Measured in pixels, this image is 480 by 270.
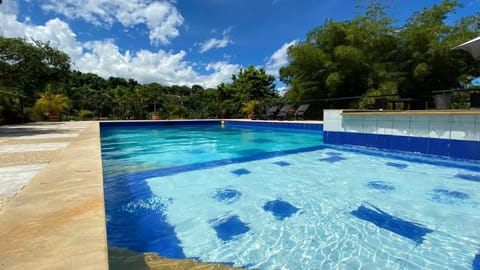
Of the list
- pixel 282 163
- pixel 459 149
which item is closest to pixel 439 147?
pixel 459 149

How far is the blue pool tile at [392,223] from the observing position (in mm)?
1815

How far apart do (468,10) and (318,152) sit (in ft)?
28.3

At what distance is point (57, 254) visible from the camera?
83cm

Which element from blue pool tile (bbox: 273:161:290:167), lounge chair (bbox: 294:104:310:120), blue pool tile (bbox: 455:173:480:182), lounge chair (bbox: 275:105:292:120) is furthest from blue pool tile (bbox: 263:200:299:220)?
lounge chair (bbox: 275:105:292:120)

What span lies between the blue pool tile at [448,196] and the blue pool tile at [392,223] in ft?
2.49

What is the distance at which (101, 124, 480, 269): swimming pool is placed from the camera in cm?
160

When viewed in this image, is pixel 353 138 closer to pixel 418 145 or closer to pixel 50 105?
pixel 418 145

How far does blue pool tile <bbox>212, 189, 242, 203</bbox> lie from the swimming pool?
1 cm

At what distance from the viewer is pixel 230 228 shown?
1979 mm

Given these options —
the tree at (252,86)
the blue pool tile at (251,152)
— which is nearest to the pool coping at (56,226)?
the blue pool tile at (251,152)

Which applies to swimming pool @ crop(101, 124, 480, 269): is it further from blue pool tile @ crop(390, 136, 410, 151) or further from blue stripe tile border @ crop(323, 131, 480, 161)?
blue pool tile @ crop(390, 136, 410, 151)

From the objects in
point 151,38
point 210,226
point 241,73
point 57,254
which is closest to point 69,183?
point 57,254

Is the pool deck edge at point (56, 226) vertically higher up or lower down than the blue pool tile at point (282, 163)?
higher up

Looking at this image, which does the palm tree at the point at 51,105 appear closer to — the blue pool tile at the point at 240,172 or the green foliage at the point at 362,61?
the green foliage at the point at 362,61
